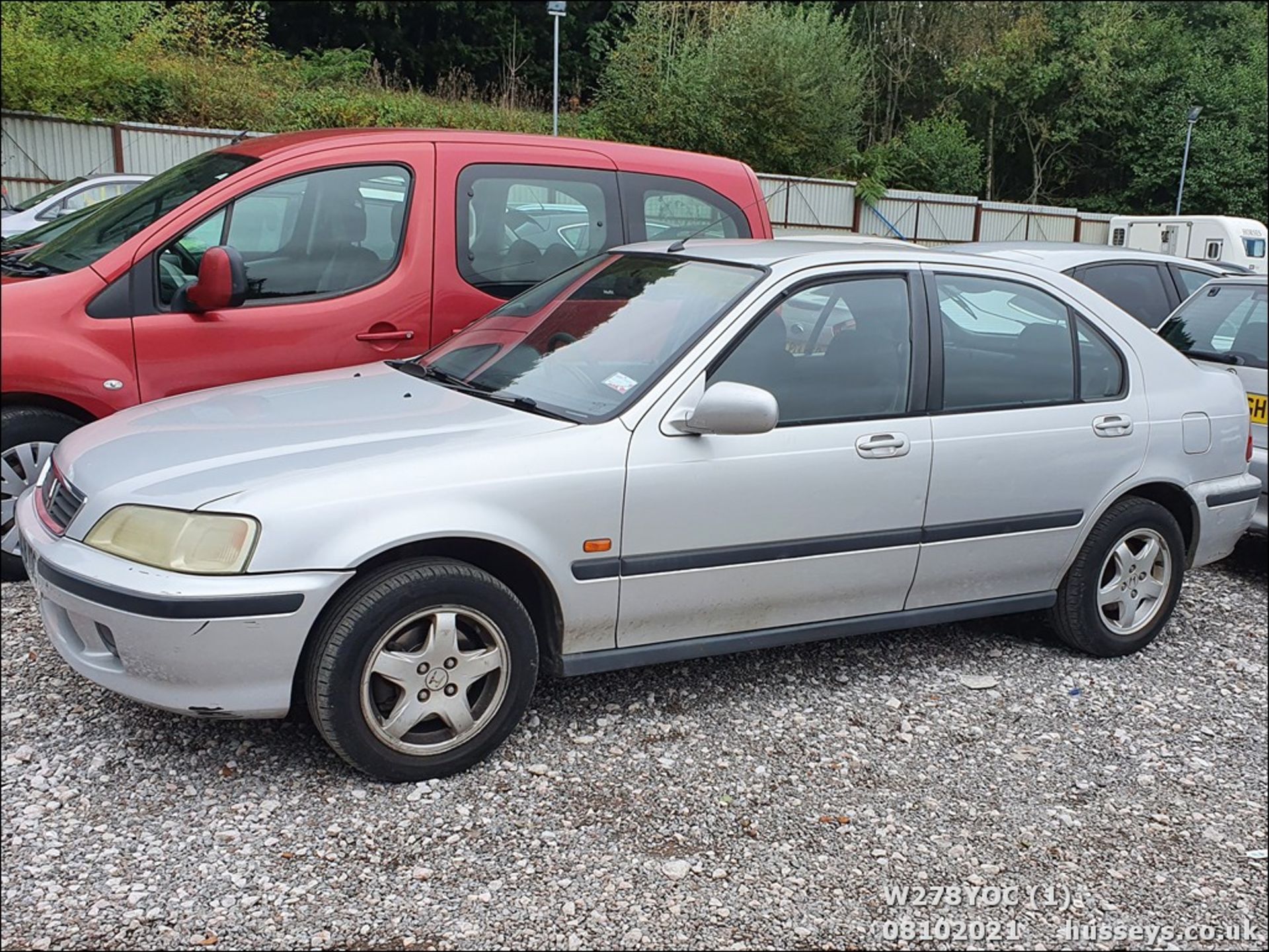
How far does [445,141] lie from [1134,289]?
18.0 feet

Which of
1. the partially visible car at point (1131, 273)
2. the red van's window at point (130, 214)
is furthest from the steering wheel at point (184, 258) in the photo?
the partially visible car at point (1131, 273)

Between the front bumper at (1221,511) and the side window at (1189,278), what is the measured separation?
4.19 m

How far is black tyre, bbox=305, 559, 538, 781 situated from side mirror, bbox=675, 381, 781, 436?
80 centimetres

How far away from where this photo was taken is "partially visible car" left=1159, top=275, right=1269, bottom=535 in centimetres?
523

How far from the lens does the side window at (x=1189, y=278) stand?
8.66m

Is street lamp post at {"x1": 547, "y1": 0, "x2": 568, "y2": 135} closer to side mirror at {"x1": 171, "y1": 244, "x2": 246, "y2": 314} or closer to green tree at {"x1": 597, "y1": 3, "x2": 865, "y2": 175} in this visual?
green tree at {"x1": 597, "y1": 3, "x2": 865, "y2": 175}

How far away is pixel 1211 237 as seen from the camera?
60.1 feet

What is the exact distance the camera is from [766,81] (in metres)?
24.5

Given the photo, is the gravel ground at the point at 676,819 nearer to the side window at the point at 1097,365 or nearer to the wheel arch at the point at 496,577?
the wheel arch at the point at 496,577

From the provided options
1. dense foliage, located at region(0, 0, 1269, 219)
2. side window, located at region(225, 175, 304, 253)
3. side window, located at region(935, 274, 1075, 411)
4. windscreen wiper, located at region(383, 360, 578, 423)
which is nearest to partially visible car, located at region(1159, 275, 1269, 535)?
side window, located at region(935, 274, 1075, 411)

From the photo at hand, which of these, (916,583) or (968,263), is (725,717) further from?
(968,263)

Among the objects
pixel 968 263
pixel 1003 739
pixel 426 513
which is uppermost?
pixel 968 263

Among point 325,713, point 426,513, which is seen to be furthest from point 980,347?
→ point 325,713

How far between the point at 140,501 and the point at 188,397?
1004 mm
